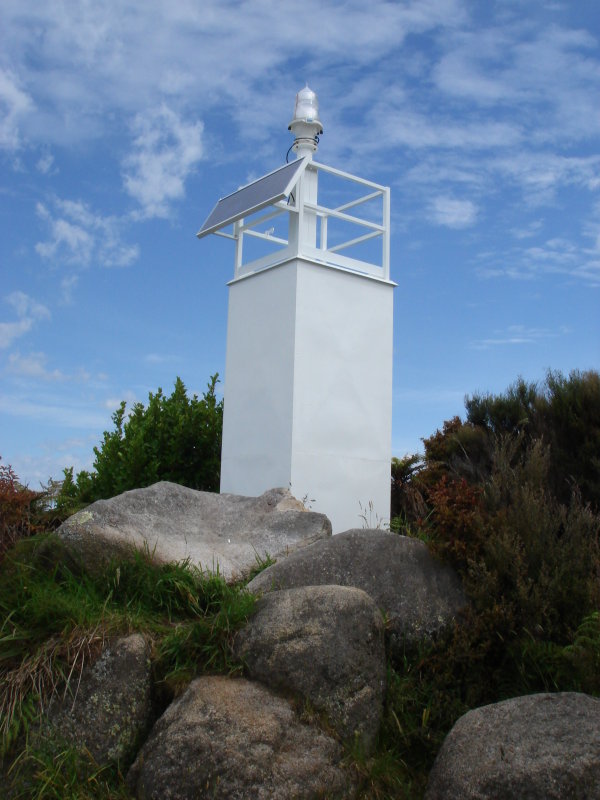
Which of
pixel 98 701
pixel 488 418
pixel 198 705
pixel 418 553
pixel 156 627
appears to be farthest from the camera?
pixel 488 418

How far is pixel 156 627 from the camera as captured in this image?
5.72 m

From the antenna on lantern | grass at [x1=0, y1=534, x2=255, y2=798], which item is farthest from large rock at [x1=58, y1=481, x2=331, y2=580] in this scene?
the antenna on lantern

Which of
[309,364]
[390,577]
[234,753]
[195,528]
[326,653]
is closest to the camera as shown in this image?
[234,753]

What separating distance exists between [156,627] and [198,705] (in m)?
0.87

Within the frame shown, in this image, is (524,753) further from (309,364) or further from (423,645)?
(309,364)

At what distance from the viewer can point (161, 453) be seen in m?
14.4

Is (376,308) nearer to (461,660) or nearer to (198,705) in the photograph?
(461,660)

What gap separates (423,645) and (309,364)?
606 cm

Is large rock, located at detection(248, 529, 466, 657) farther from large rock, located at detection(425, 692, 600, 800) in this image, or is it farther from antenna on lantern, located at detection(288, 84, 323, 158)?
antenna on lantern, located at detection(288, 84, 323, 158)

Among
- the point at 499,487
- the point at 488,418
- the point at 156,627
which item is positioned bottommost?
the point at 156,627

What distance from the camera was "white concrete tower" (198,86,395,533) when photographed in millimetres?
11453

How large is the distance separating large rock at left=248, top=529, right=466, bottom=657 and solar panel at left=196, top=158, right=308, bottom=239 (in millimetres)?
6542

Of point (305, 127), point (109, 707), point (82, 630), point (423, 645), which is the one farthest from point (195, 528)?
point (305, 127)

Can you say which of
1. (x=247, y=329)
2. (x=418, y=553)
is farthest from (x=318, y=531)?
(x=247, y=329)
